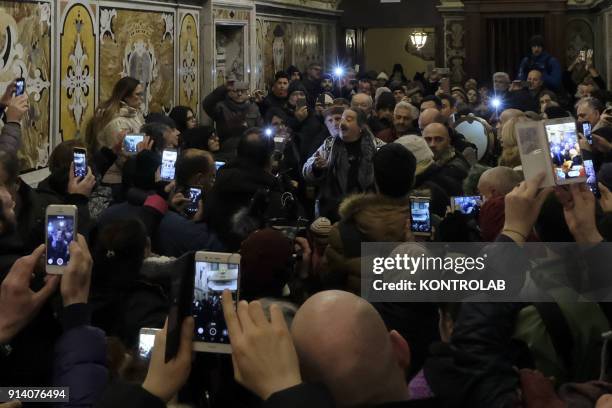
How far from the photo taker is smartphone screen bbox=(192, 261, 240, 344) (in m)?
2.08

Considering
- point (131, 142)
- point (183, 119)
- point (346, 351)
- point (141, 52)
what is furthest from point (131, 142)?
point (346, 351)

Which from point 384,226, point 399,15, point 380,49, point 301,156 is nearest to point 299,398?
point 384,226

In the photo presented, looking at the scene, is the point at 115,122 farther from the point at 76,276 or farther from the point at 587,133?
the point at 76,276

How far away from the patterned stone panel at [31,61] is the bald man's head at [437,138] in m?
3.67

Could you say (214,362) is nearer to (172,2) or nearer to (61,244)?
(61,244)

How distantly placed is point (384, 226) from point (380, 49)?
25.2 metres

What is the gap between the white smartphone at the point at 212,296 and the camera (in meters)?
2.06

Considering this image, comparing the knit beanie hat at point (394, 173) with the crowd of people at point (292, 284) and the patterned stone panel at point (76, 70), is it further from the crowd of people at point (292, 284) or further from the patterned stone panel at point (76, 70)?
the patterned stone panel at point (76, 70)

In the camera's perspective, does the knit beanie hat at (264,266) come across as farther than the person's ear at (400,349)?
Yes

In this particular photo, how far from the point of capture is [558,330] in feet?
8.06

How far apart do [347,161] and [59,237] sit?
11.5ft

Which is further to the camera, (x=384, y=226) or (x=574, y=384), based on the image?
(x=384, y=226)

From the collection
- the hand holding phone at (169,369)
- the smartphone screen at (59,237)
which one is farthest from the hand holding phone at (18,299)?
the hand holding phone at (169,369)

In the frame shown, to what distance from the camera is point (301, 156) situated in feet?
27.0
